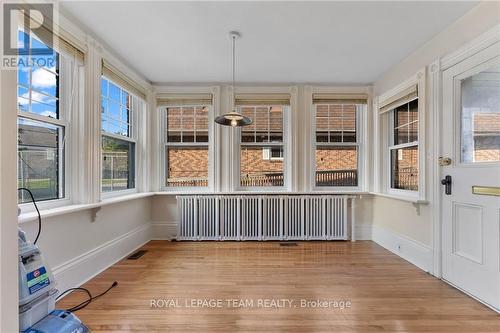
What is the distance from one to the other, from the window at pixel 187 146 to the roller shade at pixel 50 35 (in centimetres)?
195

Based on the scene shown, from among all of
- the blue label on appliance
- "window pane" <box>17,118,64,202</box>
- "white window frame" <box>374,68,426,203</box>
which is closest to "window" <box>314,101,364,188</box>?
"white window frame" <box>374,68,426,203</box>

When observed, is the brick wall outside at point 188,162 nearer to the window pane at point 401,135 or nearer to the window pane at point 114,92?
the window pane at point 114,92

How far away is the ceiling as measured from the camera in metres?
2.28

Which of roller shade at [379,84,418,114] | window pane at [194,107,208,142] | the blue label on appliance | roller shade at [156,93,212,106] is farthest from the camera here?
window pane at [194,107,208,142]

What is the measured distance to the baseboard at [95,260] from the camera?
92.6 inches

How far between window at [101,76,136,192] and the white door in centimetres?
382

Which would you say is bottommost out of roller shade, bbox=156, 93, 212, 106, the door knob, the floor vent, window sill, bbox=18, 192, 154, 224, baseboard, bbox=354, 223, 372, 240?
the floor vent

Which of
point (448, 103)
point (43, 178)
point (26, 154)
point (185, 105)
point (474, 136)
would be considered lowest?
point (43, 178)

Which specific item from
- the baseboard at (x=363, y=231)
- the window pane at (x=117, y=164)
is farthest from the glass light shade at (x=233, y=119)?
the baseboard at (x=363, y=231)

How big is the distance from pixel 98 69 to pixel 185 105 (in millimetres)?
1531

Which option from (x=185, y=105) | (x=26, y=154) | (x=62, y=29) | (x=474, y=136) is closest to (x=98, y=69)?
(x=62, y=29)

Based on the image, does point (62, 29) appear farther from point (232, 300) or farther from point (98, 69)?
point (232, 300)

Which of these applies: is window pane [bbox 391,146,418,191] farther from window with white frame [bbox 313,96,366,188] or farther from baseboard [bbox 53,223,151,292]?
baseboard [bbox 53,223,151,292]

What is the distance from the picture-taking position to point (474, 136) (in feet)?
7.70
